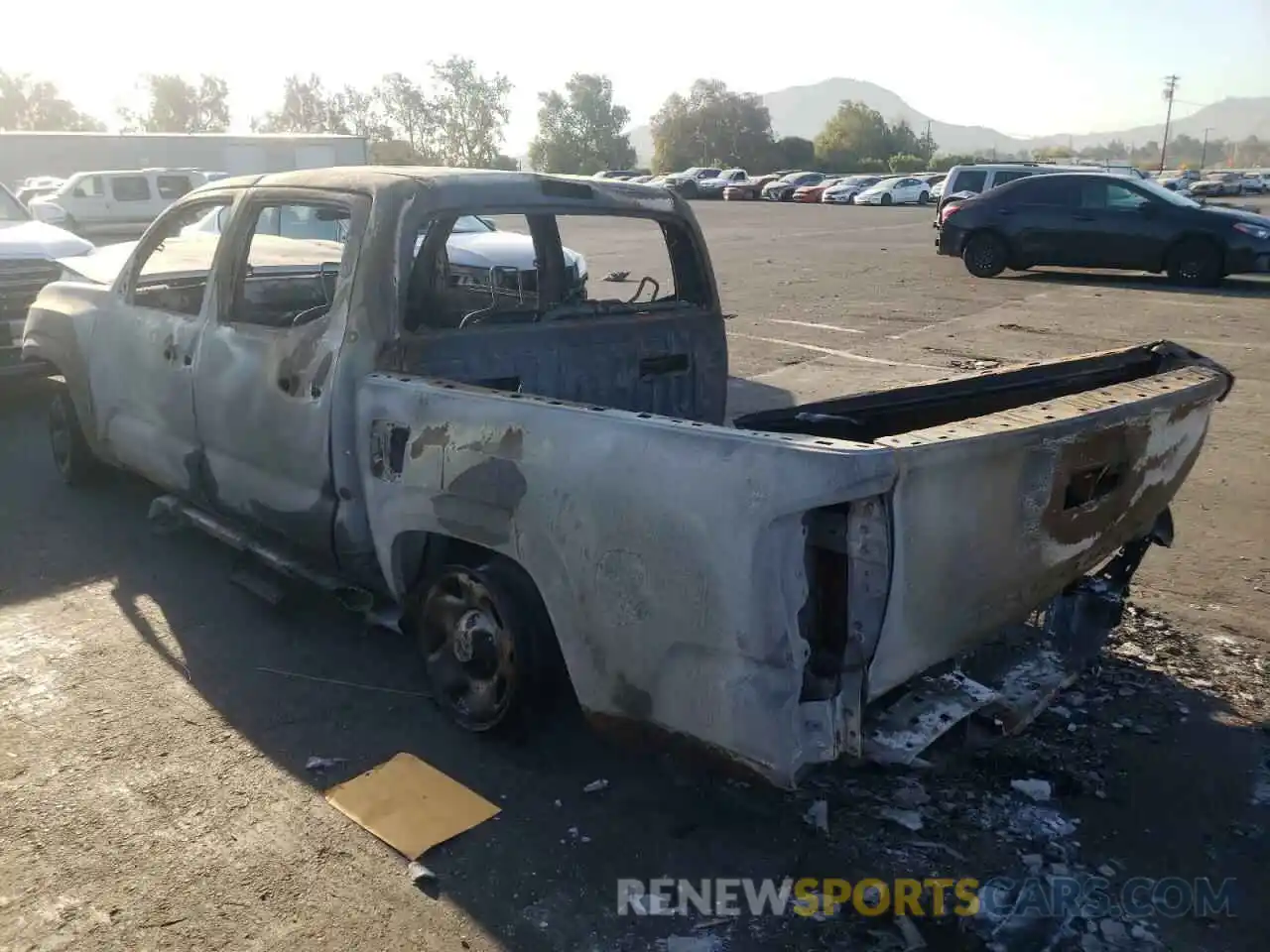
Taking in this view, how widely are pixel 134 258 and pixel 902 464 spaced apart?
4.30 m

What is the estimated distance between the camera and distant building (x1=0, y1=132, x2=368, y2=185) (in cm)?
3809

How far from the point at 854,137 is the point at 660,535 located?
94.0 metres

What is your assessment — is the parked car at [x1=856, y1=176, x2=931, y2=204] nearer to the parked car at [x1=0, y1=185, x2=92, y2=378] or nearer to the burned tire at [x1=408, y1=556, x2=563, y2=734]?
the parked car at [x1=0, y1=185, x2=92, y2=378]

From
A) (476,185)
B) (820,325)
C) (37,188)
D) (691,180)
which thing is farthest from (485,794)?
(691,180)

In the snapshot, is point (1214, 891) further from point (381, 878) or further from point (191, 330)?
point (191, 330)

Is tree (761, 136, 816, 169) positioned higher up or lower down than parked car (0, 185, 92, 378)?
higher up

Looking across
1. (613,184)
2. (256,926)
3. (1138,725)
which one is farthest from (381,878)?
(613,184)

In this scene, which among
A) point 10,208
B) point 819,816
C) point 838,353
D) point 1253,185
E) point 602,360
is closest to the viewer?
point 819,816

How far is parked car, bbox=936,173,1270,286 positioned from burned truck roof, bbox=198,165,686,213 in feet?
43.4

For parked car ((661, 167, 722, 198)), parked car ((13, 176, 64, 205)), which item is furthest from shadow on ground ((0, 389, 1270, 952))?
parked car ((661, 167, 722, 198))

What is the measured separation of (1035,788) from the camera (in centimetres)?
311

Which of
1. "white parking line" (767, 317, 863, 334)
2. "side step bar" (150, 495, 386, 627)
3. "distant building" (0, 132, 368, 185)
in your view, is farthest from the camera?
"distant building" (0, 132, 368, 185)

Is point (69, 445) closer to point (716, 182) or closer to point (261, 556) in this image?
point (261, 556)

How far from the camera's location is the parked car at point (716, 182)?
5275 centimetres
